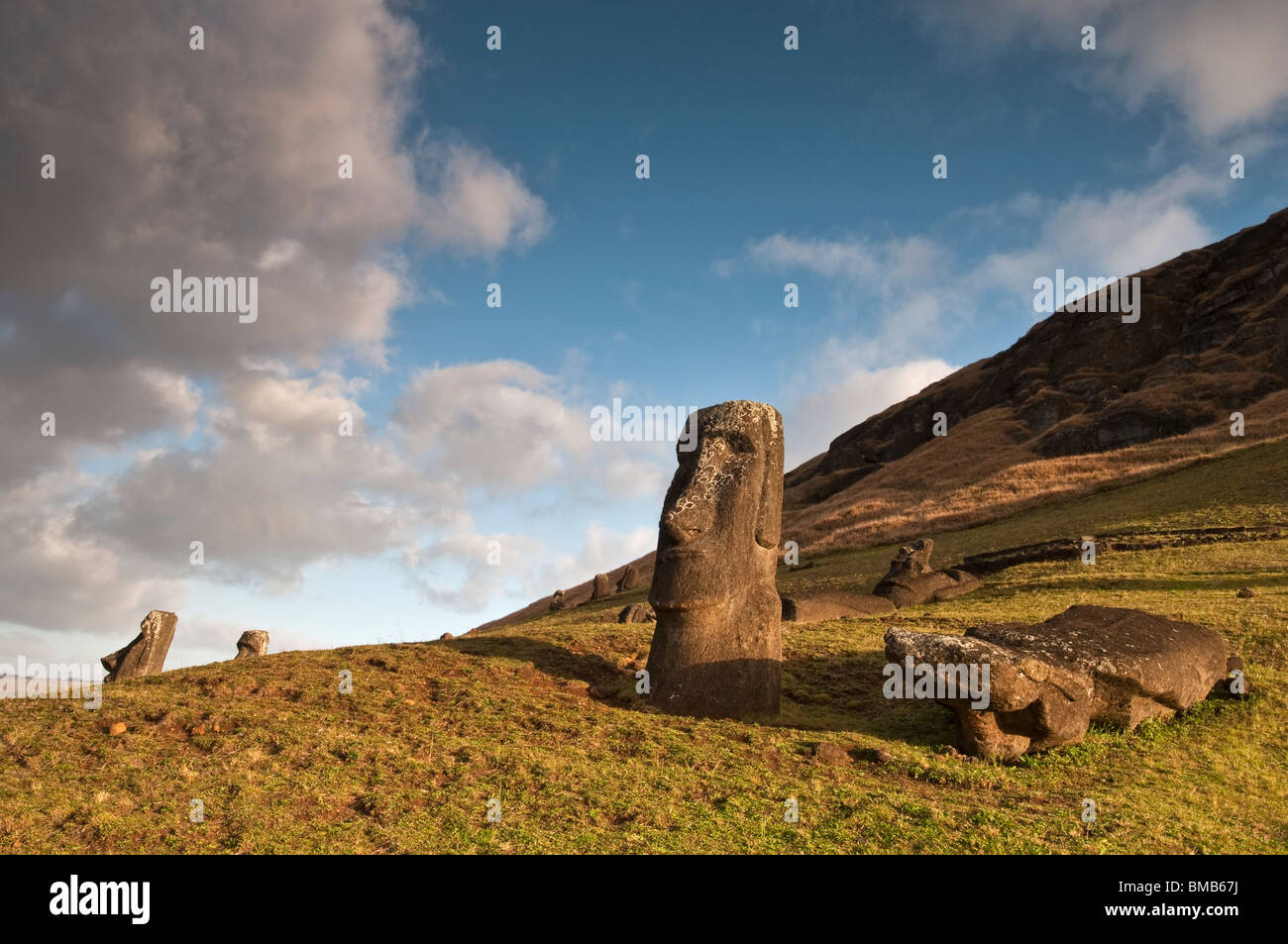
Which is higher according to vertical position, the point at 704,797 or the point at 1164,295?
the point at 1164,295

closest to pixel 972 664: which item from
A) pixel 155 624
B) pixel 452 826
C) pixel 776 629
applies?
pixel 776 629

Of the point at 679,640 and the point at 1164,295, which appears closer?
the point at 679,640

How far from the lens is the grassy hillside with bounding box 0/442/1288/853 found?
24.6 feet

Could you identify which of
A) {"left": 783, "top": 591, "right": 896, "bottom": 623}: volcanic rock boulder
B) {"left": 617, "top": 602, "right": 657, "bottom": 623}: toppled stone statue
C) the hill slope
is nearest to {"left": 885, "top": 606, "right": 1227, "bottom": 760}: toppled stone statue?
{"left": 783, "top": 591, "right": 896, "bottom": 623}: volcanic rock boulder

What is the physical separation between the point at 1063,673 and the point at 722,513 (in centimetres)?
523

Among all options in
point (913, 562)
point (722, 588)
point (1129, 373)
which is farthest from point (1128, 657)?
point (1129, 373)

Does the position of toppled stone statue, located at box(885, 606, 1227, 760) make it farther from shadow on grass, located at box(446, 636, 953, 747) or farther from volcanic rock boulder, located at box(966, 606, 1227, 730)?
shadow on grass, located at box(446, 636, 953, 747)

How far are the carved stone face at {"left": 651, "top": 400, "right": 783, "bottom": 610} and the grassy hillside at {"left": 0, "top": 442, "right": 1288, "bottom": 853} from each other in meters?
2.05

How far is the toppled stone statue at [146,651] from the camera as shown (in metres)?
17.8

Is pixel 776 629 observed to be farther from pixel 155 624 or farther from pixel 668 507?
pixel 155 624

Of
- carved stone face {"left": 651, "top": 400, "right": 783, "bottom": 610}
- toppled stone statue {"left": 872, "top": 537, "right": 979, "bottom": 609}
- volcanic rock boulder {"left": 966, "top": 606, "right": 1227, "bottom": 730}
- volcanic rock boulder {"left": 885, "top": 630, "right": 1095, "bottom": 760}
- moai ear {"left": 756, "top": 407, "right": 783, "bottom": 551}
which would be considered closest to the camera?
volcanic rock boulder {"left": 885, "top": 630, "right": 1095, "bottom": 760}

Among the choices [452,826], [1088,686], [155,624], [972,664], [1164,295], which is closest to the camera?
[452,826]

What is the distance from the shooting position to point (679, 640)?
1260cm
